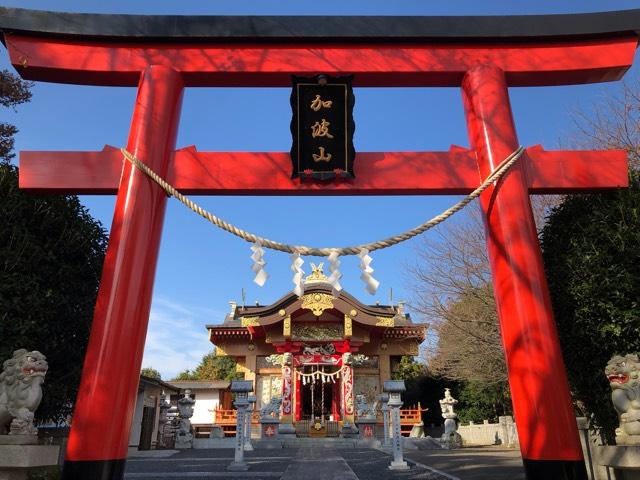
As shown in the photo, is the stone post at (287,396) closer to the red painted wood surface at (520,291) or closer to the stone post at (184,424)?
the stone post at (184,424)

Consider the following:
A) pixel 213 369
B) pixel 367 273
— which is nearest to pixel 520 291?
pixel 367 273

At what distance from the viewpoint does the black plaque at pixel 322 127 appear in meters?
4.83

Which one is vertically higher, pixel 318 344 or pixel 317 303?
pixel 317 303

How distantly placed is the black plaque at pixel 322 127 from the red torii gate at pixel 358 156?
0.16 meters

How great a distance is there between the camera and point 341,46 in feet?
17.4

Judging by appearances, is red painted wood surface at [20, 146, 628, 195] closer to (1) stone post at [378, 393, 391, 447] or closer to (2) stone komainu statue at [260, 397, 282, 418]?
(1) stone post at [378, 393, 391, 447]

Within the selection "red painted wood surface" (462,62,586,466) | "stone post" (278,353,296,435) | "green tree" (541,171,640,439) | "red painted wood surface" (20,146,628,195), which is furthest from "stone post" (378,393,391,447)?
"red painted wood surface" (20,146,628,195)

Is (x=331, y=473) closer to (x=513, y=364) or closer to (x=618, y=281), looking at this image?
(x=513, y=364)

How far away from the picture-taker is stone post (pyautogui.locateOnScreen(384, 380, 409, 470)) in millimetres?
9464

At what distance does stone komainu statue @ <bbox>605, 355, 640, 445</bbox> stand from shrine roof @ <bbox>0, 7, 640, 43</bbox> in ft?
11.8

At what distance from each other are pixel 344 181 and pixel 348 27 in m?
1.82

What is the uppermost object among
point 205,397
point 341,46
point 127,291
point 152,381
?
point 341,46

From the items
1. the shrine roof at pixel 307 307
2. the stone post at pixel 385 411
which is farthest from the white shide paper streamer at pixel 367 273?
the shrine roof at pixel 307 307

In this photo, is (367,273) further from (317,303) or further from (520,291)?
(317,303)
